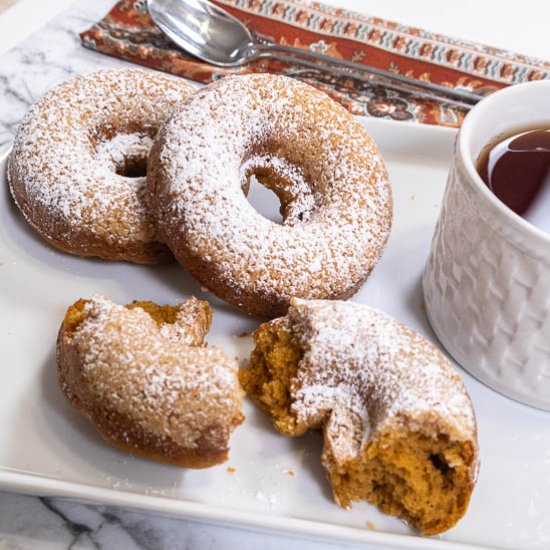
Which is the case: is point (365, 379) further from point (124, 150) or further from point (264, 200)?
point (124, 150)

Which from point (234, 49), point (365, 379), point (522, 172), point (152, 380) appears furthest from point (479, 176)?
point (234, 49)

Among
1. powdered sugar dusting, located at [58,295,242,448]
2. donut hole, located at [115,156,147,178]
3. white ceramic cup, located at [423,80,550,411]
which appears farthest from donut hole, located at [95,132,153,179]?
white ceramic cup, located at [423,80,550,411]

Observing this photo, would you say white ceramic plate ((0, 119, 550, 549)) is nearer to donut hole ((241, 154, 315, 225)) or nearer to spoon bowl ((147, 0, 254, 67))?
donut hole ((241, 154, 315, 225))

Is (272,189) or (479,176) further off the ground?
(479,176)

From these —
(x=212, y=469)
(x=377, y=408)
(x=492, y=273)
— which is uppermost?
(x=492, y=273)

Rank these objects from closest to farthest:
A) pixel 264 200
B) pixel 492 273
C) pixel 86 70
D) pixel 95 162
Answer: pixel 492 273, pixel 95 162, pixel 264 200, pixel 86 70

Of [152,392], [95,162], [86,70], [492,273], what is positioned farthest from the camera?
[86,70]
